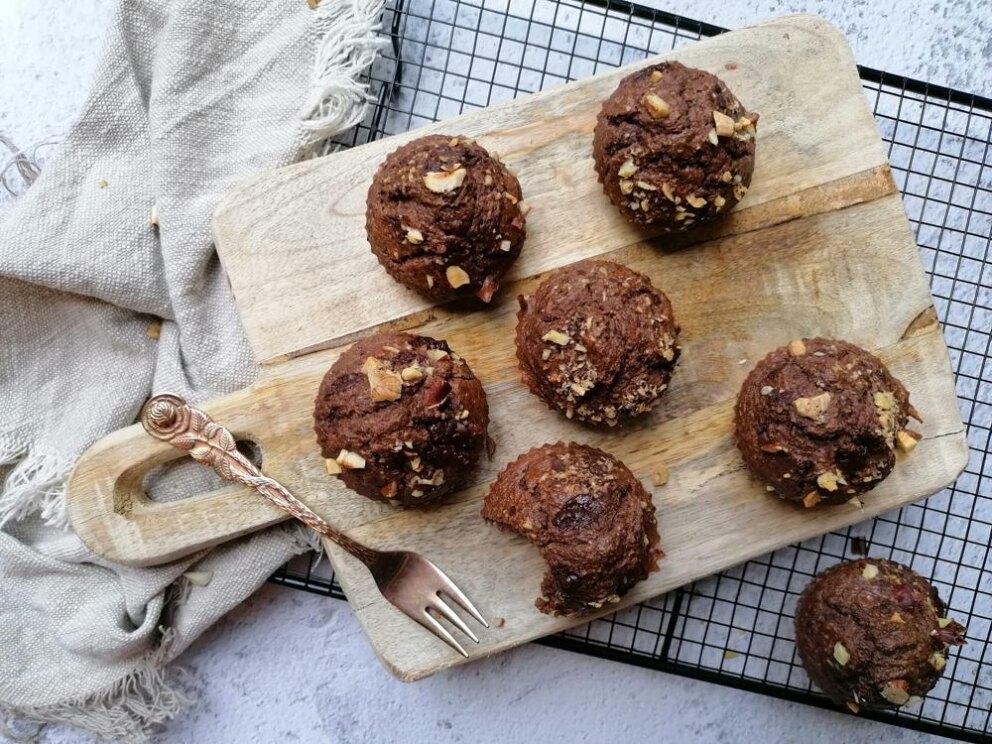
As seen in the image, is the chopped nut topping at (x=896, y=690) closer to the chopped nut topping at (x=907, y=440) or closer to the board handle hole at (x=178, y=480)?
the chopped nut topping at (x=907, y=440)

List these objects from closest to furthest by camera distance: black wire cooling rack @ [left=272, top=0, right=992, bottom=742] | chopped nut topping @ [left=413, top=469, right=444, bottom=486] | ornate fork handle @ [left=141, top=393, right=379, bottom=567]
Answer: chopped nut topping @ [left=413, top=469, right=444, bottom=486] → ornate fork handle @ [left=141, top=393, right=379, bottom=567] → black wire cooling rack @ [left=272, top=0, right=992, bottom=742]

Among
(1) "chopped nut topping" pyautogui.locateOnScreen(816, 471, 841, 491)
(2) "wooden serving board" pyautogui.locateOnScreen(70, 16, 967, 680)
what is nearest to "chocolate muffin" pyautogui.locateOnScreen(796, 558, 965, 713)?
(2) "wooden serving board" pyautogui.locateOnScreen(70, 16, 967, 680)

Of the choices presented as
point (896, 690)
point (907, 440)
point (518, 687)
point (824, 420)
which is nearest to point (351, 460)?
point (518, 687)

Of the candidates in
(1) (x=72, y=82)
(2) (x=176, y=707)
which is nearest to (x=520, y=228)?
(1) (x=72, y=82)

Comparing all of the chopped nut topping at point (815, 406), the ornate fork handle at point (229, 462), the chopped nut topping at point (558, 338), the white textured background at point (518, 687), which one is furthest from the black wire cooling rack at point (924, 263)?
the chopped nut topping at point (558, 338)

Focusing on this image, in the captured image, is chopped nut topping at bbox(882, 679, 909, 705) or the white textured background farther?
the white textured background

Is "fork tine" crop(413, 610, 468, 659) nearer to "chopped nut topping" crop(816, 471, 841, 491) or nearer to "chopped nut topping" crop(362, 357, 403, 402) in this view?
"chopped nut topping" crop(362, 357, 403, 402)

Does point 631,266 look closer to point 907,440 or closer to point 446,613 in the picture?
point 907,440
